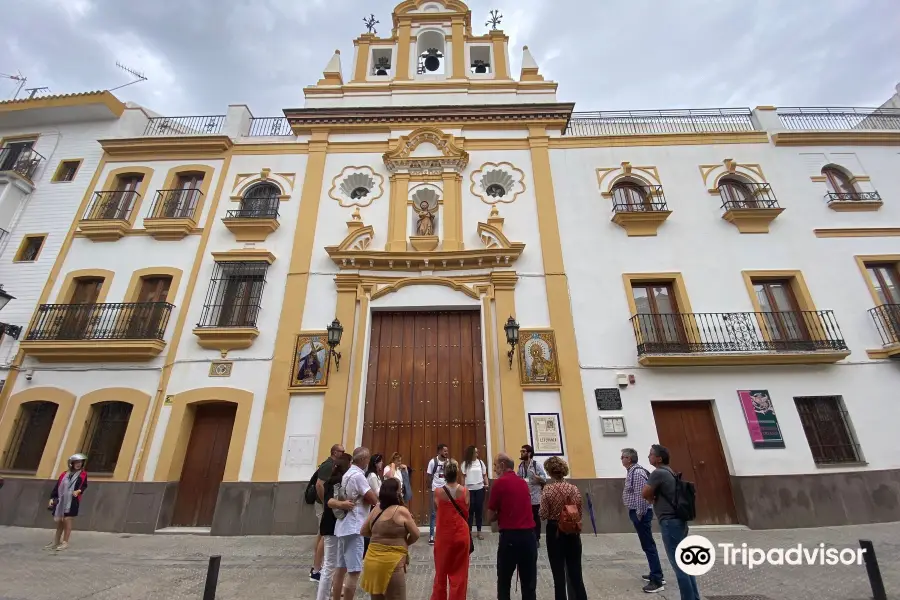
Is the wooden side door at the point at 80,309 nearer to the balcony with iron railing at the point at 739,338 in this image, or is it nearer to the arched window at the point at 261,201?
the arched window at the point at 261,201

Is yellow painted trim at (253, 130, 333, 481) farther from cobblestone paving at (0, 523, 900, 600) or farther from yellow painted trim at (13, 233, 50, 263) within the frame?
yellow painted trim at (13, 233, 50, 263)

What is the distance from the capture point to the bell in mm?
15877

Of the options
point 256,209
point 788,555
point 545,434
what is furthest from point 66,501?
point 788,555

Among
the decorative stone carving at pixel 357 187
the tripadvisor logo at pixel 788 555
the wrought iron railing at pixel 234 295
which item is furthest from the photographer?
the decorative stone carving at pixel 357 187

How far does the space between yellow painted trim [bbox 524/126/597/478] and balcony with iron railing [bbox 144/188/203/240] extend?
932 centimetres

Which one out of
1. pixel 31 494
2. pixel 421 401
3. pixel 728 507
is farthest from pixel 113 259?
pixel 728 507

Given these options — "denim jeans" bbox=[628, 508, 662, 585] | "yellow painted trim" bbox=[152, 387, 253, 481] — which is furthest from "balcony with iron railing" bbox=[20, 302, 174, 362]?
"denim jeans" bbox=[628, 508, 662, 585]

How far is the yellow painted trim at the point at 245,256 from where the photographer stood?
11.2 metres

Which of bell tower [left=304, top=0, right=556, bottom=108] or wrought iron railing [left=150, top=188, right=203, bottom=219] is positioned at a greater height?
bell tower [left=304, top=0, right=556, bottom=108]

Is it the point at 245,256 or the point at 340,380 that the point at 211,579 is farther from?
the point at 245,256

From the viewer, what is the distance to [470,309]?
1083 centimetres

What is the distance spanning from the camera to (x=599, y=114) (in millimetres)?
14039

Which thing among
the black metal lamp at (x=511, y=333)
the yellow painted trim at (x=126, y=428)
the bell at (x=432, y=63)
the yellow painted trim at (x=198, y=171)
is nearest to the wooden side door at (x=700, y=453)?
the black metal lamp at (x=511, y=333)

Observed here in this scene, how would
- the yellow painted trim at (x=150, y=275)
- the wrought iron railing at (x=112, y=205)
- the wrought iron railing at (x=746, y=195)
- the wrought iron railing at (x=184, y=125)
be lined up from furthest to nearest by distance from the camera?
the wrought iron railing at (x=184, y=125) → the wrought iron railing at (x=112, y=205) → the wrought iron railing at (x=746, y=195) → the yellow painted trim at (x=150, y=275)
